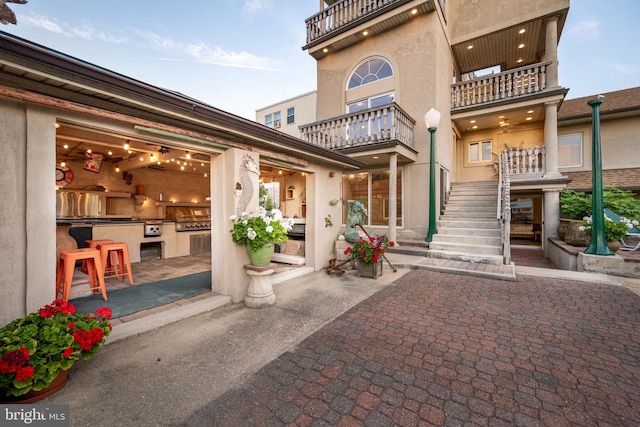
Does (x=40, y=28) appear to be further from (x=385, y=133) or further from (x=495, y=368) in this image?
(x=495, y=368)

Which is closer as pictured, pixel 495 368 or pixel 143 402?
pixel 143 402

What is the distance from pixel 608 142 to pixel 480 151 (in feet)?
17.0

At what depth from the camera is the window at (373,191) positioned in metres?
10.0

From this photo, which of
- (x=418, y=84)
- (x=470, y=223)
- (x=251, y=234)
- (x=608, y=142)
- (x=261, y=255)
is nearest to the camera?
(x=251, y=234)

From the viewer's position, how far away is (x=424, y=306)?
4.17 meters

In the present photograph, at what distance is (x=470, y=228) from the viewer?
809cm

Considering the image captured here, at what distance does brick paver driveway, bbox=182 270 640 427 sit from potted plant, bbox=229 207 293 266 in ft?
4.92

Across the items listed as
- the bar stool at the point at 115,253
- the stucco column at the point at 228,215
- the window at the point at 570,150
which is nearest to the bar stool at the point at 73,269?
the bar stool at the point at 115,253

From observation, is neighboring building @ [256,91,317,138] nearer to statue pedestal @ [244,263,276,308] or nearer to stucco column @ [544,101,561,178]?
stucco column @ [544,101,561,178]

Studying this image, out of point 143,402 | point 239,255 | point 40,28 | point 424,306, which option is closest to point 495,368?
point 424,306

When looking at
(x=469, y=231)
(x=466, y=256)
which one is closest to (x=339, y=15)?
(x=469, y=231)

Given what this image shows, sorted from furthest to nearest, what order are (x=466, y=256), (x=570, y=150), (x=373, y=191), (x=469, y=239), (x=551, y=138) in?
1. (x=570, y=150)
2. (x=373, y=191)
3. (x=551, y=138)
4. (x=469, y=239)
5. (x=466, y=256)

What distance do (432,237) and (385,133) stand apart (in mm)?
3688

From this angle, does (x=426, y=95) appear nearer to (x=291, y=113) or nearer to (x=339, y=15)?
(x=339, y=15)
